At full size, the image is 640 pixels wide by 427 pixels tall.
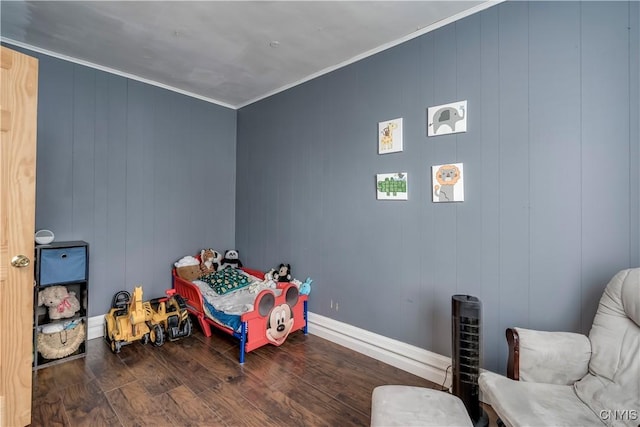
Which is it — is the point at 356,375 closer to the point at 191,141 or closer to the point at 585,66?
the point at 585,66

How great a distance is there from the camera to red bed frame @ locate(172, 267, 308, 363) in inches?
96.7

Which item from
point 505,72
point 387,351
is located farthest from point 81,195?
point 505,72

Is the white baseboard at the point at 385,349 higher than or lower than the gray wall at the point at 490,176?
lower

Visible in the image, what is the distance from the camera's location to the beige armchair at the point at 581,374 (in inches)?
48.5

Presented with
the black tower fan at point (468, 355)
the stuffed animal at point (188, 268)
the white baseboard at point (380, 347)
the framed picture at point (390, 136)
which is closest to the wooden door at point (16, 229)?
the white baseboard at point (380, 347)

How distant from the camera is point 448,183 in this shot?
7.03 ft

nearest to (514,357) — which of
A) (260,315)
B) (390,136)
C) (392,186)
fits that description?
(392,186)

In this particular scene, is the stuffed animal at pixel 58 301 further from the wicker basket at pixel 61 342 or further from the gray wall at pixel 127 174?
the gray wall at pixel 127 174

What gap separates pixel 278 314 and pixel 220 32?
92.3 inches

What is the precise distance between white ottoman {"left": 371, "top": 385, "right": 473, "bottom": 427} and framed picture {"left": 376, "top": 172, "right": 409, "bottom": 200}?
1.40 meters

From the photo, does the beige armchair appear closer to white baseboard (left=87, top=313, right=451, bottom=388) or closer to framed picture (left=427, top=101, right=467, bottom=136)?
white baseboard (left=87, top=313, right=451, bottom=388)

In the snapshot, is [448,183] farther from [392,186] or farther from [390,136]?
[390,136]

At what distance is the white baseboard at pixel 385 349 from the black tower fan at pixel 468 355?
1.35 ft

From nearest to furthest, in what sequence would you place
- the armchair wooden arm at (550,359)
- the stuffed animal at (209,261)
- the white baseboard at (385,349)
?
1. the armchair wooden arm at (550,359)
2. the white baseboard at (385,349)
3. the stuffed animal at (209,261)
